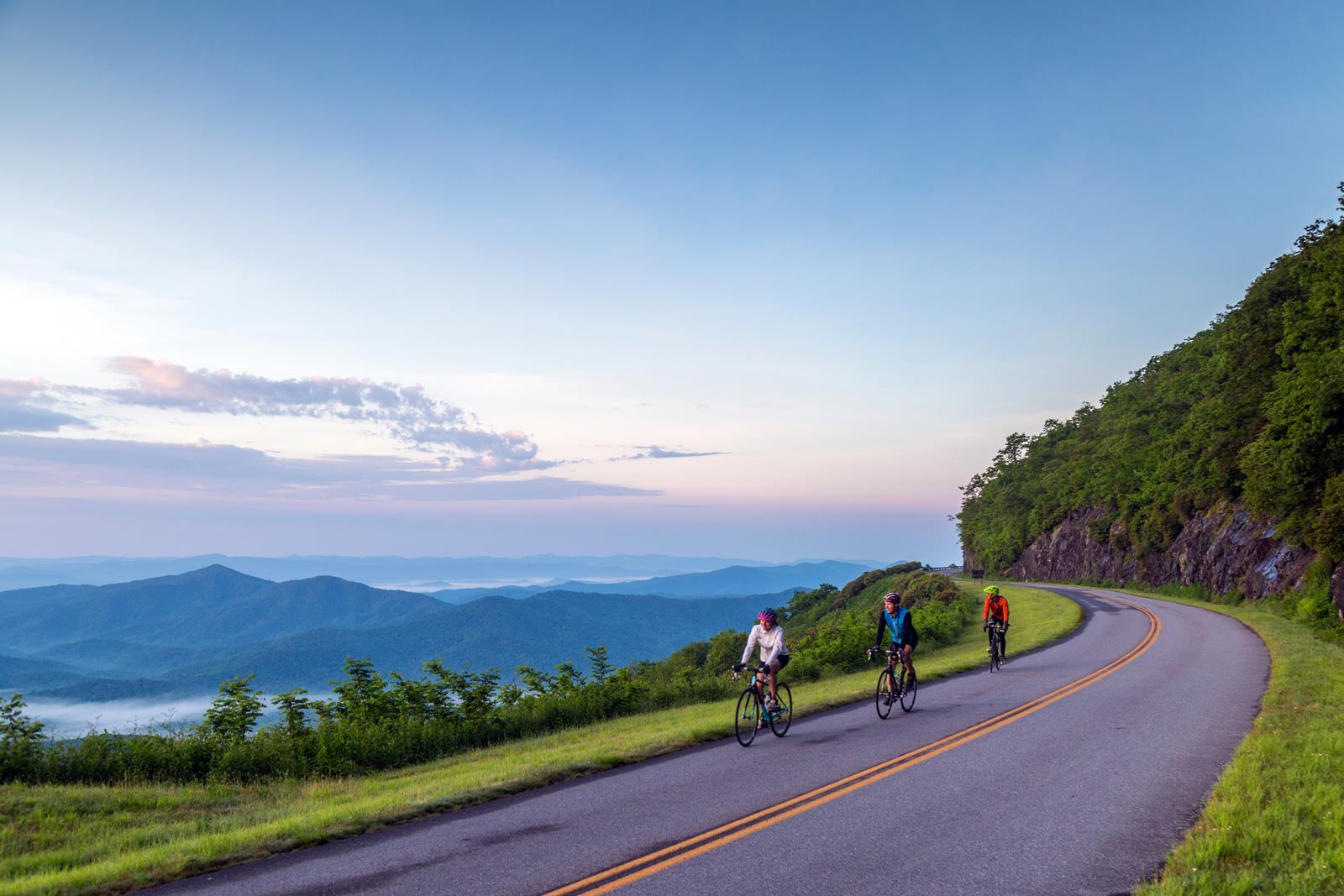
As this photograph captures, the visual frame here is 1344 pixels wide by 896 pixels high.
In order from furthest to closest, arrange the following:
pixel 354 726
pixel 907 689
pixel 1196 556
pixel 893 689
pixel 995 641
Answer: pixel 1196 556
pixel 995 641
pixel 907 689
pixel 893 689
pixel 354 726

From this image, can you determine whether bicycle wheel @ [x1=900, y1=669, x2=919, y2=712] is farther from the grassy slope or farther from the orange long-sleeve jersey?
the orange long-sleeve jersey

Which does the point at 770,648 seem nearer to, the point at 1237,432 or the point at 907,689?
the point at 907,689

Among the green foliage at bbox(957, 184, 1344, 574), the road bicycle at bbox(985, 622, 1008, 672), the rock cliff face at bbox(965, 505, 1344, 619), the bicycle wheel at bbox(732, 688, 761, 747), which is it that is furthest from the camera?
the rock cliff face at bbox(965, 505, 1344, 619)

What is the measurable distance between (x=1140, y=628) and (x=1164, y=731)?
68.1 feet

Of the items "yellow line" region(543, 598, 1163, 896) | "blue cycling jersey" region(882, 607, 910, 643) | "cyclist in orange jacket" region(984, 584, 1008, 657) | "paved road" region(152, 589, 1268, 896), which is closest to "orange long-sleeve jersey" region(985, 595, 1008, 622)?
"cyclist in orange jacket" region(984, 584, 1008, 657)

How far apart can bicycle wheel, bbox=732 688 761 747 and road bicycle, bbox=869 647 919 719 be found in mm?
2558

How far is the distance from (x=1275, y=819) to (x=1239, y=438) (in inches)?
1705

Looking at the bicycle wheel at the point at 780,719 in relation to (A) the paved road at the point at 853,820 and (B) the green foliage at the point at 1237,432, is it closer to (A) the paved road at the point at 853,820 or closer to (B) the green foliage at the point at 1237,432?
(A) the paved road at the point at 853,820

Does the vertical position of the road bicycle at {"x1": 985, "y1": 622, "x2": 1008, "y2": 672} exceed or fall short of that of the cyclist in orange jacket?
it falls short

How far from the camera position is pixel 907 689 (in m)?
15.0

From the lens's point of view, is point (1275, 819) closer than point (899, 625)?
Yes

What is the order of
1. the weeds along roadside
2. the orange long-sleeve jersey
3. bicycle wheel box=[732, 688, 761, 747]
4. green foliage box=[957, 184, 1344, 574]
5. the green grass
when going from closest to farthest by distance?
the green grass
the weeds along roadside
bicycle wheel box=[732, 688, 761, 747]
the orange long-sleeve jersey
green foliage box=[957, 184, 1344, 574]

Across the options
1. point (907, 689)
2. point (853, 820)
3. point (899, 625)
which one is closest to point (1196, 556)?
point (907, 689)

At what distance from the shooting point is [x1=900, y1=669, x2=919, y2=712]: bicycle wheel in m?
14.9
